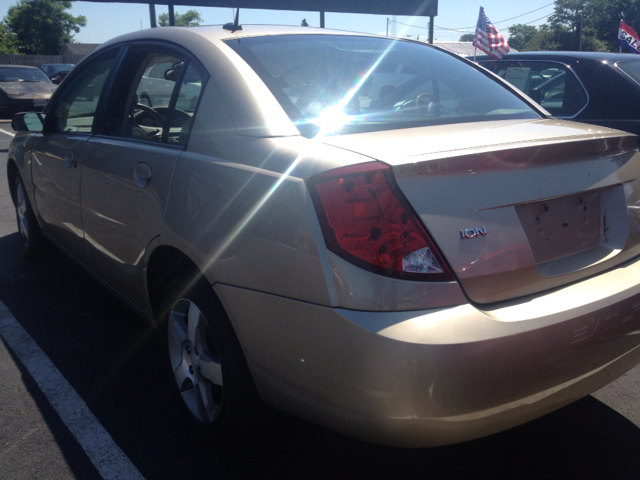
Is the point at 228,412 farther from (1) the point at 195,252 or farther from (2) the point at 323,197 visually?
(2) the point at 323,197

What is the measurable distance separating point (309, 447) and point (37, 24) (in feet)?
313

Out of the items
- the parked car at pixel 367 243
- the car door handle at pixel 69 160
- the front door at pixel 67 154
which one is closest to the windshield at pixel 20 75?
the front door at pixel 67 154

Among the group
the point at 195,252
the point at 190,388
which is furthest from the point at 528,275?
the point at 190,388

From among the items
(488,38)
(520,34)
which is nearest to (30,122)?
(488,38)

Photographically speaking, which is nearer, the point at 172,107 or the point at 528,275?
the point at 528,275

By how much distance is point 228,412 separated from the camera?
220cm

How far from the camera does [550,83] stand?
532 cm

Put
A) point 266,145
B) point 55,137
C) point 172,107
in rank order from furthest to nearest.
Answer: point 55,137 < point 172,107 < point 266,145

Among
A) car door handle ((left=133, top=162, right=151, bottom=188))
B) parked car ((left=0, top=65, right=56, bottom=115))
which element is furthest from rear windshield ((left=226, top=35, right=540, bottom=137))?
parked car ((left=0, top=65, right=56, bottom=115))

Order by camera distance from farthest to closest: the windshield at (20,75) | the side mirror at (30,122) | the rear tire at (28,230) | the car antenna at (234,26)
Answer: the windshield at (20,75), the rear tire at (28,230), the side mirror at (30,122), the car antenna at (234,26)

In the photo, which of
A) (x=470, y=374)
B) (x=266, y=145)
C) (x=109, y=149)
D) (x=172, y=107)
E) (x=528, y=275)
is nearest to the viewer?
(x=470, y=374)

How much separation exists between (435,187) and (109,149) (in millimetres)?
1874

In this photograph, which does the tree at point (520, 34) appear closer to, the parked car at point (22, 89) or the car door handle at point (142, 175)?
the parked car at point (22, 89)

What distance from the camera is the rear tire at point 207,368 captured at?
211 centimetres
